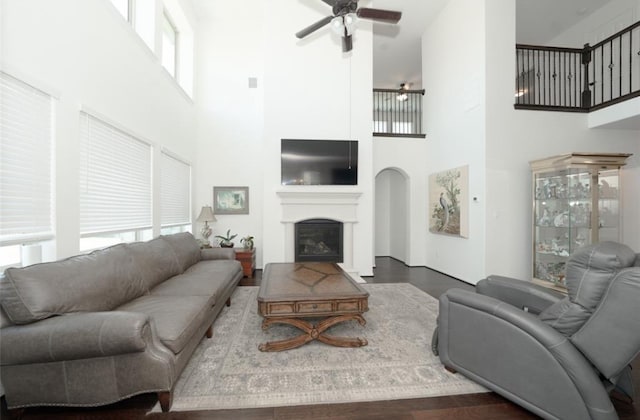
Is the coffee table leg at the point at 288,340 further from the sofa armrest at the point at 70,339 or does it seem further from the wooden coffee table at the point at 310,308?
the sofa armrest at the point at 70,339

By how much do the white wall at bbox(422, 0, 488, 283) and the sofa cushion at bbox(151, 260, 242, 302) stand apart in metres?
3.85

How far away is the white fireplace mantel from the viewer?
16.1 ft

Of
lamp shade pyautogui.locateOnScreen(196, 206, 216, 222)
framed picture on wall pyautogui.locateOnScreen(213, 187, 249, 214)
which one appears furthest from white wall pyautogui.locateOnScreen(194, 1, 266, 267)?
lamp shade pyautogui.locateOnScreen(196, 206, 216, 222)

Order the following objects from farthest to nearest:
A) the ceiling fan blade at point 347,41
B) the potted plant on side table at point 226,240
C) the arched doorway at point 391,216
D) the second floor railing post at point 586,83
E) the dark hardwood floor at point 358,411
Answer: the arched doorway at point 391,216
the potted plant on side table at point 226,240
the second floor railing post at point 586,83
the ceiling fan blade at point 347,41
the dark hardwood floor at point 358,411

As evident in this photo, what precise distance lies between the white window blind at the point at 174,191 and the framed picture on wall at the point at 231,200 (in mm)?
558

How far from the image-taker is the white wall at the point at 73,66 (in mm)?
1860

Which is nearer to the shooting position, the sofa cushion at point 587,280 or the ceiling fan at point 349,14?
the sofa cushion at point 587,280

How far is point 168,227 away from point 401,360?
12.9 feet

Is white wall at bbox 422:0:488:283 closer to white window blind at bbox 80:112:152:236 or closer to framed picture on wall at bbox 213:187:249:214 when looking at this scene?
framed picture on wall at bbox 213:187:249:214

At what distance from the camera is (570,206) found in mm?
3828

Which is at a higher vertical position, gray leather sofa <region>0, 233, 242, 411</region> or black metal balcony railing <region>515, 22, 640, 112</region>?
black metal balcony railing <region>515, 22, 640, 112</region>

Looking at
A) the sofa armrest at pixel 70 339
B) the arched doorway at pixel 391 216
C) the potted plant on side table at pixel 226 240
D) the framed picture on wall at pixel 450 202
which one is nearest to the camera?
the sofa armrest at pixel 70 339

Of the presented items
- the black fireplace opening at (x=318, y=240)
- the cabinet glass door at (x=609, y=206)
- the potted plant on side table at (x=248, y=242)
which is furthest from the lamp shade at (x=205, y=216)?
the cabinet glass door at (x=609, y=206)

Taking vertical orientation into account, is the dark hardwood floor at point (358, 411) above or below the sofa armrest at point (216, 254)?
below
